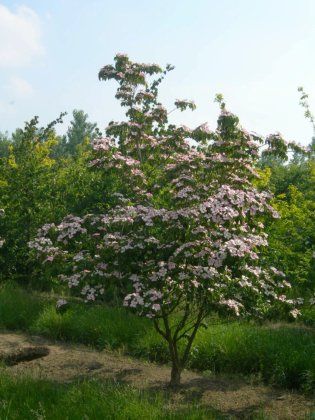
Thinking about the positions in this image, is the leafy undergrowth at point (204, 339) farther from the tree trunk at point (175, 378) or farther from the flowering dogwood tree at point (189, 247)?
the tree trunk at point (175, 378)

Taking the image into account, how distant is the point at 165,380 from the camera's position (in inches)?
255

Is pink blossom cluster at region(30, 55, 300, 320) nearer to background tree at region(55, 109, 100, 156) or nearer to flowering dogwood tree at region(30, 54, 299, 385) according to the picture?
flowering dogwood tree at region(30, 54, 299, 385)

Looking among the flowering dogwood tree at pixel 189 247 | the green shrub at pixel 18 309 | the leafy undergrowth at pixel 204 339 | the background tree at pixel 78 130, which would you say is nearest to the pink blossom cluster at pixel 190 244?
the flowering dogwood tree at pixel 189 247

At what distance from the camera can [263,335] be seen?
7336 millimetres

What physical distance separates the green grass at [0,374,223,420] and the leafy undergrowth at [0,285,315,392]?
152cm

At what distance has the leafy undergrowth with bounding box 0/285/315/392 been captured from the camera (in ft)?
21.2

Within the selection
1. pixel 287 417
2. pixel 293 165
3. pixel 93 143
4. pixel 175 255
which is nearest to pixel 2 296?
pixel 93 143

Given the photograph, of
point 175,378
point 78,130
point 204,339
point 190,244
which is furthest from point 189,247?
point 78,130

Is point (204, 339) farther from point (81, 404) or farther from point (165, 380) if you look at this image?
A: point (81, 404)

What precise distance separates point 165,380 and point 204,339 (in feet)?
3.44

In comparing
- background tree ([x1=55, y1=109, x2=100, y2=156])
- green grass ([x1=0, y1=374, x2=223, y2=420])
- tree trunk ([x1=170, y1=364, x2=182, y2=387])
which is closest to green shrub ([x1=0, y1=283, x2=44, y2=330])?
green grass ([x1=0, y1=374, x2=223, y2=420])

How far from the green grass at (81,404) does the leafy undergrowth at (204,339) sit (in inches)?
59.7

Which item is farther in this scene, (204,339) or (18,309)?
(18,309)

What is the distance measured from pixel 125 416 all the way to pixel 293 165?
14337 millimetres
